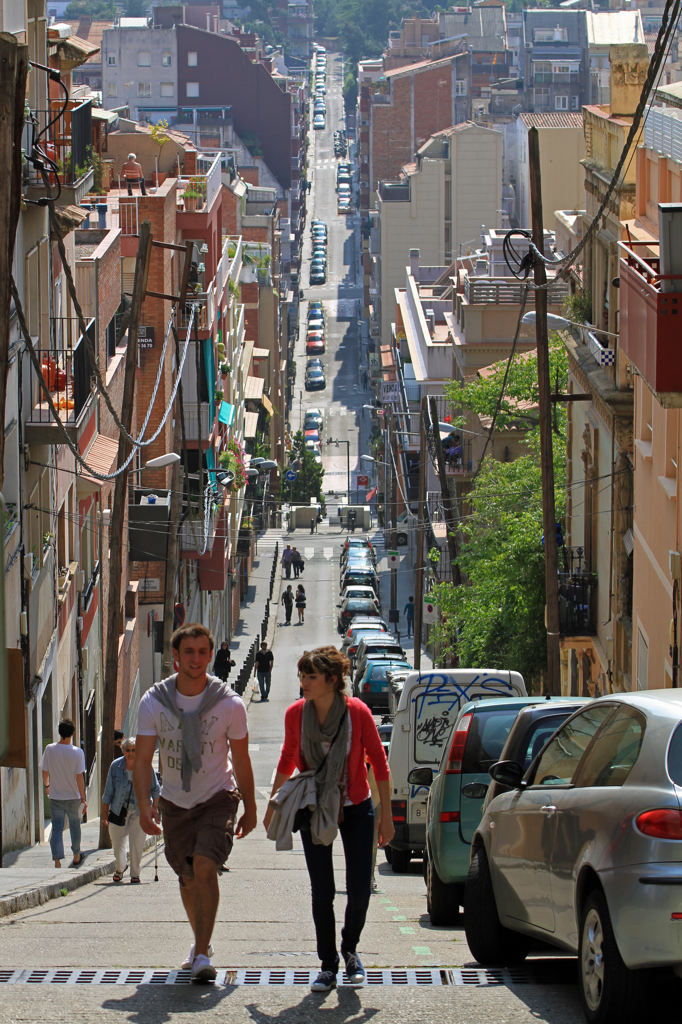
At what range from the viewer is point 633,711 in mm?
5992

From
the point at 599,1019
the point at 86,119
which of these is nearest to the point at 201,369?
the point at 86,119

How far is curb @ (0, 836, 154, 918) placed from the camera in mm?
9633

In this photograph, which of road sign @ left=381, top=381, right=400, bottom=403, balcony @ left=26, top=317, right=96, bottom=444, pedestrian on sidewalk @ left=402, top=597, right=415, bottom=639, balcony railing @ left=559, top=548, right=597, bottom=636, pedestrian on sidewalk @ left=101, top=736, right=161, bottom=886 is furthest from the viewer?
road sign @ left=381, top=381, right=400, bottom=403

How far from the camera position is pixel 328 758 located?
676 cm

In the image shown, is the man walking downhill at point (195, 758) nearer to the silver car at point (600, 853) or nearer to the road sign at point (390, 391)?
the silver car at point (600, 853)

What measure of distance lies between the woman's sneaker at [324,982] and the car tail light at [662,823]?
1756mm

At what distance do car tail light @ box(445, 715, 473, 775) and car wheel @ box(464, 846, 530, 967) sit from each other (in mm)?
2810

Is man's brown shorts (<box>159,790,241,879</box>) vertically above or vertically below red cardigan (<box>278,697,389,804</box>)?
below

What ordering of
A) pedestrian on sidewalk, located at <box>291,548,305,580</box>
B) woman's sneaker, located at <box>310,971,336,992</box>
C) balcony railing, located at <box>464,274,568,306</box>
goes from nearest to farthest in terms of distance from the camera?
woman's sneaker, located at <box>310,971,336,992</box>
balcony railing, located at <box>464,274,568,306</box>
pedestrian on sidewalk, located at <box>291,548,305,580</box>

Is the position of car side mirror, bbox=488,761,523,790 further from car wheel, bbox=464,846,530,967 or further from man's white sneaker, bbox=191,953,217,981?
man's white sneaker, bbox=191,953,217,981

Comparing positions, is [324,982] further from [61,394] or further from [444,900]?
[61,394]

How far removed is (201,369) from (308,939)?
33718mm

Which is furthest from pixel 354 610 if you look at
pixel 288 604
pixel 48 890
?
pixel 48 890

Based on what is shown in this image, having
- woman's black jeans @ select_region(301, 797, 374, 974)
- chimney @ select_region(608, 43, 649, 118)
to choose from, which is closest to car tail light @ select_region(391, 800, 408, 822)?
woman's black jeans @ select_region(301, 797, 374, 974)
